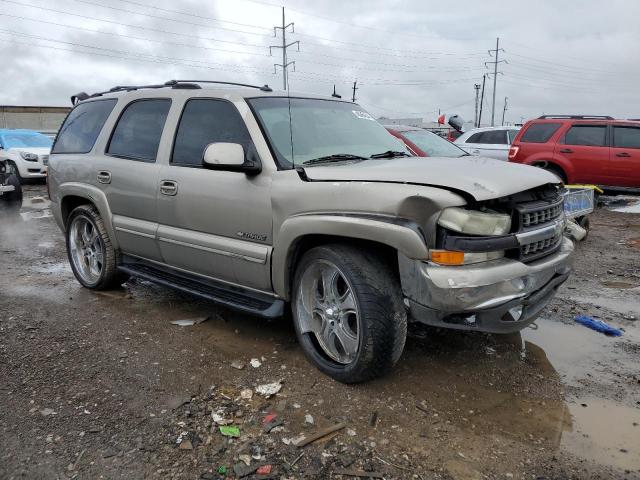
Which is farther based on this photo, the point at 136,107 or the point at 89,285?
the point at 89,285

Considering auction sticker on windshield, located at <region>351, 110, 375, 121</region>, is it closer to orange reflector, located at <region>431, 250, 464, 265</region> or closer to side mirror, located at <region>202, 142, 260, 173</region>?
side mirror, located at <region>202, 142, 260, 173</region>

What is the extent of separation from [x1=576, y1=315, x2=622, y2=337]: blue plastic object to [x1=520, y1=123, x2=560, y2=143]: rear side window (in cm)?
796

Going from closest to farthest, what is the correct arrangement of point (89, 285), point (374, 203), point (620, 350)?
point (374, 203) < point (620, 350) < point (89, 285)

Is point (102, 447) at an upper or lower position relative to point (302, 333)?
lower

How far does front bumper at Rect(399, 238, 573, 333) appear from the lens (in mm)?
2756

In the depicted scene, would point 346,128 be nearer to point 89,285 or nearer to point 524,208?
point 524,208

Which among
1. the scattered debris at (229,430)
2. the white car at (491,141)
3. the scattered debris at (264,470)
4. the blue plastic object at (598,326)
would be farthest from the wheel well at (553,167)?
the scattered debris at (264,470)

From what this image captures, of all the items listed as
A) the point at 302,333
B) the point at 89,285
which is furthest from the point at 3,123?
the point at 302,333

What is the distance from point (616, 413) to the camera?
303cm

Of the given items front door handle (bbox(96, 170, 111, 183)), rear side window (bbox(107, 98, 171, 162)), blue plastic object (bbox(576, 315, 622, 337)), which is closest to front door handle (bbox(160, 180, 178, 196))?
rear side window (bbox(107, 98, 171, 162))

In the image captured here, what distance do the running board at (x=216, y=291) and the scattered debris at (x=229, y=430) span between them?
0.84m

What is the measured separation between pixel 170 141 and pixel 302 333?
186 centimetres

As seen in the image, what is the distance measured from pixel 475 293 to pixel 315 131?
5.84 ft

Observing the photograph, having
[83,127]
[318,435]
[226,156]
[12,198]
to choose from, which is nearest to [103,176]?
[83,127]
